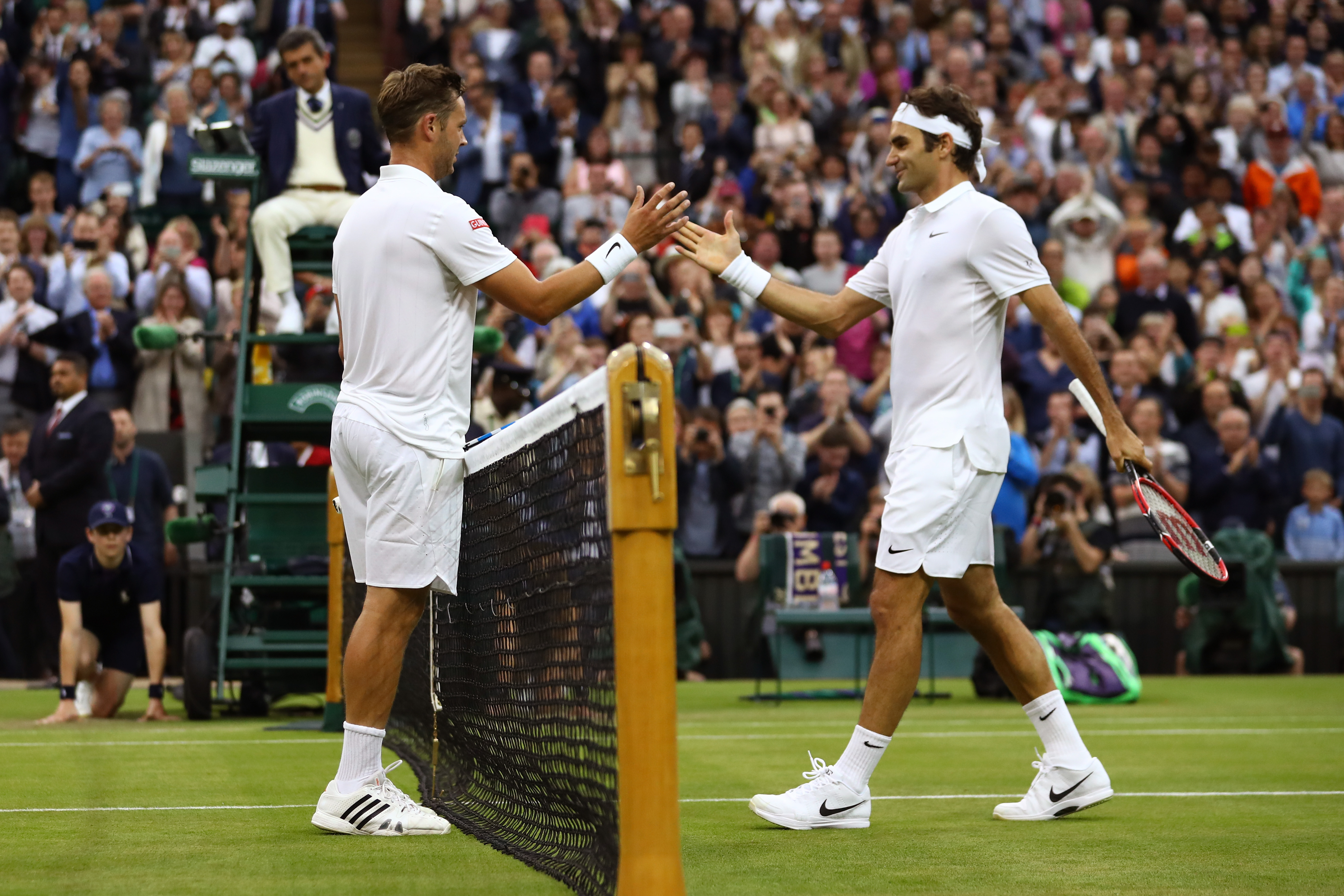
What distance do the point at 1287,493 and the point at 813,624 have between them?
5575mm

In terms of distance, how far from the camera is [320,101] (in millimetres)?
10875

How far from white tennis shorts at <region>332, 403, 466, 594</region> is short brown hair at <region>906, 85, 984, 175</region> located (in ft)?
6.62

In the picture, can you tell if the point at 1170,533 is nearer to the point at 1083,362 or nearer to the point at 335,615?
the point at 1083,362

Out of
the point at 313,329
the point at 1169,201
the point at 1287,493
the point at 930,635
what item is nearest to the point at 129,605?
the point at 313,329

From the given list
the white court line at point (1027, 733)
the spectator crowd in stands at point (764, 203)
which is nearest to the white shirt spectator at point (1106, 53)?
the spectator crowd in stands at point (764, 203)

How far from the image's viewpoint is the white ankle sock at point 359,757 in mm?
5504

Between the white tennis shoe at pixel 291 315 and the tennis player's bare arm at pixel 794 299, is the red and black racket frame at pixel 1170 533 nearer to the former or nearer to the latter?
the tennis player's bare arm at pixel 794 299

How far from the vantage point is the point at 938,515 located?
5.81 metres

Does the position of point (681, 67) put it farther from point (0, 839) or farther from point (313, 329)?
point (0, 839)

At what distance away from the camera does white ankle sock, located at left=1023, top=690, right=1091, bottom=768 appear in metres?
6.09

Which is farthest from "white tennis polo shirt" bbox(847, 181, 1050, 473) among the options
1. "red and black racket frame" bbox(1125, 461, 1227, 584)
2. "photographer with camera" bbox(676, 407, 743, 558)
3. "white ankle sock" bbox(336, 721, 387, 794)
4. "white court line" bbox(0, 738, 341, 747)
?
"photographer with camera" bbox(676, 407, 743, 558)

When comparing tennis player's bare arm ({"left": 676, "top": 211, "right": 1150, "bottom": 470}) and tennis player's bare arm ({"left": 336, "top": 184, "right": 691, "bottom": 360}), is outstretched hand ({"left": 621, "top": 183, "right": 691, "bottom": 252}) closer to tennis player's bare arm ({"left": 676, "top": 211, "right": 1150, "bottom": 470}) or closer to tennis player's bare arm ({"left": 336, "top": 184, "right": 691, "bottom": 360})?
tennis player's bare arm ({"left": 336, "top": 184, "right": 691, "bottom": 360})

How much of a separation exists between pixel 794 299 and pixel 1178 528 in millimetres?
1570

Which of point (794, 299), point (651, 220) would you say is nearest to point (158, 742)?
point (794, 299)
